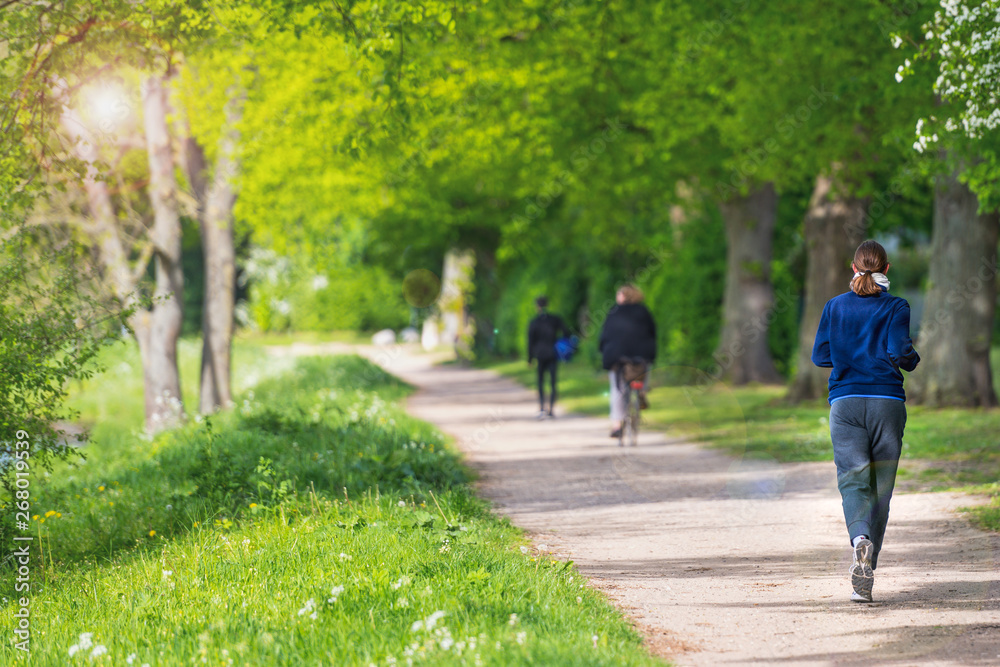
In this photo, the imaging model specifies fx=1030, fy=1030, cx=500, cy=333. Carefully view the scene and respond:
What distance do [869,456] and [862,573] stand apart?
2.31 ft

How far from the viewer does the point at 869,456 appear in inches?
232

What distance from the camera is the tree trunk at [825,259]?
56.0 feet

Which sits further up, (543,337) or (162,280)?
(162,280)

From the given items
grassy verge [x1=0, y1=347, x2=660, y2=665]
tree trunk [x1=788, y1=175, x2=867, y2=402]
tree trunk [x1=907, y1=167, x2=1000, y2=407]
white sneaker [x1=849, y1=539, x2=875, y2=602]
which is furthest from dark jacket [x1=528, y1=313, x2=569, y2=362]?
white sneaker [x1=849, y1=539, x2=875, y2=602]

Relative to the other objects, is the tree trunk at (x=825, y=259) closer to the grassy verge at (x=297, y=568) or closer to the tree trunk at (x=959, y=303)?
the tree trunk at (x=959, y=303)

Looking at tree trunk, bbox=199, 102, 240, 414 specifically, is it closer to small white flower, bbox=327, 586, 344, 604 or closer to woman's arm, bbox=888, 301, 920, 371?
small white flower, bbox=327, 586, 344, 604

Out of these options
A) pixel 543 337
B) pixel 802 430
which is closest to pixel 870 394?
pixel 802 430

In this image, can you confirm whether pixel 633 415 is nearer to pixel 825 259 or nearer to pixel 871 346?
pixel 825 259

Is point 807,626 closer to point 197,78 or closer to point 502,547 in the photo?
point 502,547

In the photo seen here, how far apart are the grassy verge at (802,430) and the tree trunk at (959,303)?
0.42 metres

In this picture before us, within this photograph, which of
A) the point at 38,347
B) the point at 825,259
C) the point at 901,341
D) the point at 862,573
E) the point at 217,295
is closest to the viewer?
the point at 862,573

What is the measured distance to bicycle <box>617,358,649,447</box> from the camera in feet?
41.8

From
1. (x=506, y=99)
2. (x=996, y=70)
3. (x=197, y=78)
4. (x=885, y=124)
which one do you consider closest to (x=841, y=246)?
(x=885, y=124)

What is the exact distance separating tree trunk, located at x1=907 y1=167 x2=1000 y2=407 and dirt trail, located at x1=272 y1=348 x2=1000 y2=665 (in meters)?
4.44
